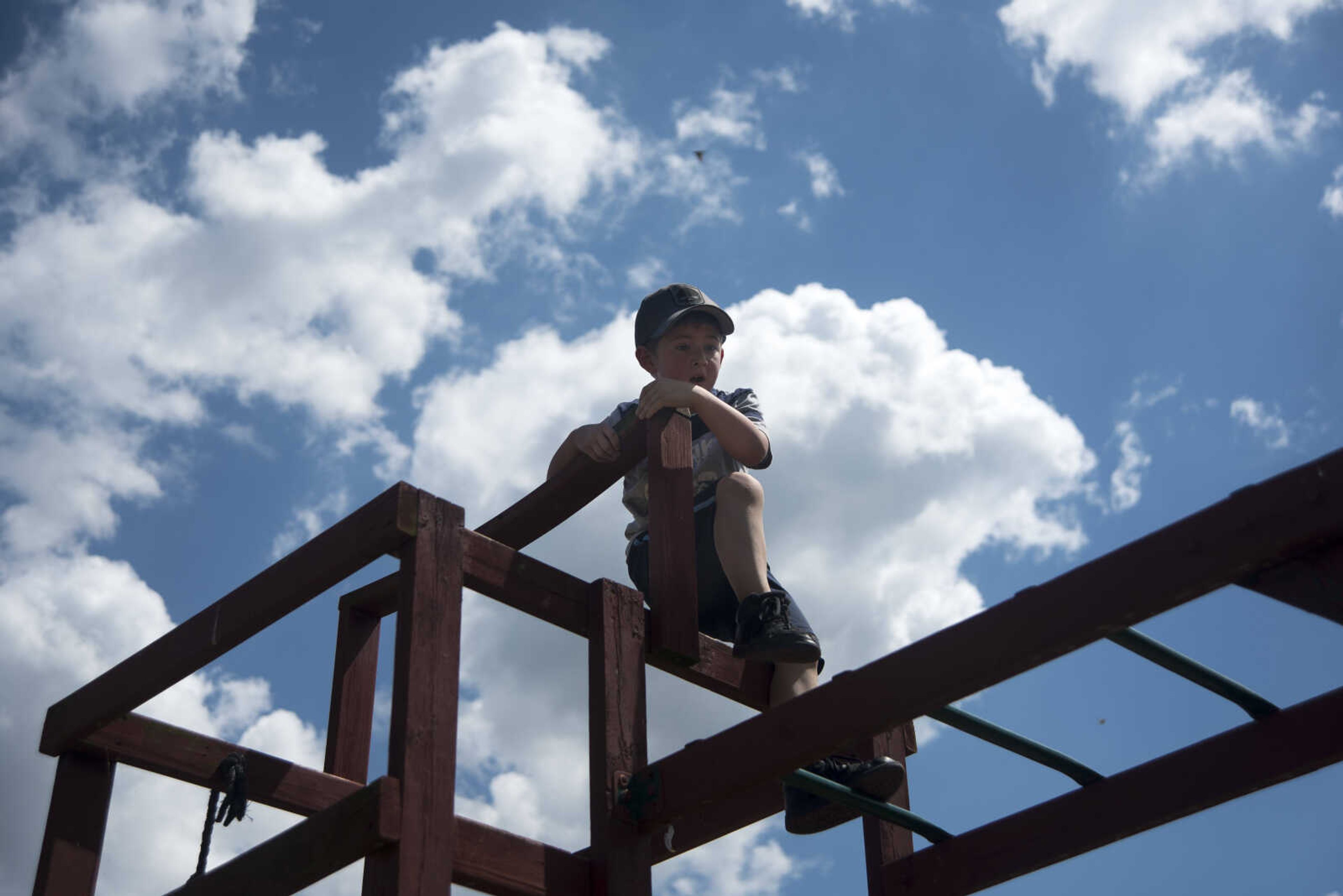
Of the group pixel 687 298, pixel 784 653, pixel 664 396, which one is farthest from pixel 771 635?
pixel 687 298

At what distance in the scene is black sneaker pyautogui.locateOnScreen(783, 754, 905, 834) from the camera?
3.22 meters

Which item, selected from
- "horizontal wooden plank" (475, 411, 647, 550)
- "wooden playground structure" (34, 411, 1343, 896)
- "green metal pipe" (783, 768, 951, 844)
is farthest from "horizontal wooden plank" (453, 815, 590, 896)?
"horizontal wooden plank" (475, 411, 647, 550)

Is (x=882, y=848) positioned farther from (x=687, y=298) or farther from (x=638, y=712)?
(x=687, y=298)

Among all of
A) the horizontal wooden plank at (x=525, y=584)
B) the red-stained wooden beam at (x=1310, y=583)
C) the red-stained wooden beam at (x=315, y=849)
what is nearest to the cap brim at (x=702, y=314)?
the horizontal wooden plank at (x=525, y=584)

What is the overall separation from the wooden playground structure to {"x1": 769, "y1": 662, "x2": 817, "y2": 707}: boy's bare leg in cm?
3

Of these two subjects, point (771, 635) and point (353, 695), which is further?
point (353, 695)

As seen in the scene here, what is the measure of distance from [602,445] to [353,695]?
102 centimetres

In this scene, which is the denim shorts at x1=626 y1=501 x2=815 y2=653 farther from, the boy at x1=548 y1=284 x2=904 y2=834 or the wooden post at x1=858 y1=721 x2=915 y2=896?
the wooden post at x1=858 y1=721 x2=915 y2=896

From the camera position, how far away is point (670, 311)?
4.39 metres

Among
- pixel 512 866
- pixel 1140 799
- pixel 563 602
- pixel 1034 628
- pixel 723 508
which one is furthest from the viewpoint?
pixel 723 508

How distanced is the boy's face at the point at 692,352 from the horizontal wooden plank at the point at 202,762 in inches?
64.5

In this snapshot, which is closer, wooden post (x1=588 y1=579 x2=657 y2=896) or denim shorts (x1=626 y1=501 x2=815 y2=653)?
wooden post (x1=588 y1=579 x2=657 y2=896)

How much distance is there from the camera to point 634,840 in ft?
9.57

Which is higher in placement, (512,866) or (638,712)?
(638,712)
